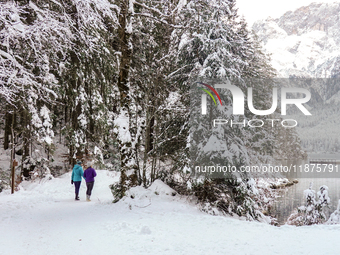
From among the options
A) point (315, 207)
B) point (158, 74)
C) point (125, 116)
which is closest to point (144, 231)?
point (125, 116)

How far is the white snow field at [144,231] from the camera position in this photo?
5.14 m

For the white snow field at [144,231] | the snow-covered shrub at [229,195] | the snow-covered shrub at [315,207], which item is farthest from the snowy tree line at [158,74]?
the snow-covered shrub at [315,207]

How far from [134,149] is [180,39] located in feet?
13.4

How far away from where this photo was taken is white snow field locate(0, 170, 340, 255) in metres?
5.14

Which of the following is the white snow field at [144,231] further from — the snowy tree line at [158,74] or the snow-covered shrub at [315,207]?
the snow-covered shrub at [315,207]

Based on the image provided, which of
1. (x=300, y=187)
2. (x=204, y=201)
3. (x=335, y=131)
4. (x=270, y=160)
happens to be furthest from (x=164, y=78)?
(x=335, y=131)

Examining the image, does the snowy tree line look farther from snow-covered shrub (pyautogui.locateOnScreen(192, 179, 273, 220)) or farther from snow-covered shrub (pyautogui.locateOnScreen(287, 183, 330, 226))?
snow-covered shrub (pyautogui.locateOnScreen(287, 183, 330, 226))

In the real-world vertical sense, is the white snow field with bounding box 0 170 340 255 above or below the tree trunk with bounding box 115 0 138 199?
below

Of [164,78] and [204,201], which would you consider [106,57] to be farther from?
[204,201]

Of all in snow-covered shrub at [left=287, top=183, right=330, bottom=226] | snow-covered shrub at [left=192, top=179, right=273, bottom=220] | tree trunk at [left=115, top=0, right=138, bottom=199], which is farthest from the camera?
snow-covered shrub at [left=287, top=183, right=330, bottom=226]

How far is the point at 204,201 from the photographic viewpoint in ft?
28.2

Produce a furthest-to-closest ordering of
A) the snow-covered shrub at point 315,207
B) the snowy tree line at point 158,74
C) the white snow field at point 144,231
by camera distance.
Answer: the snow-covered shrub at point 315,207, the snowy tree line at point 158,74, the white snow field at point 144,231

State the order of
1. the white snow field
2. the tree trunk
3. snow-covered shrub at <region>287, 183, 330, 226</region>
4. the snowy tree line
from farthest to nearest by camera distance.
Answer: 1. snow-covered shrub at <region>287, 183, 330, 226</region>
2. the tree trunk
3. the snowy tree line
4. the white snow field

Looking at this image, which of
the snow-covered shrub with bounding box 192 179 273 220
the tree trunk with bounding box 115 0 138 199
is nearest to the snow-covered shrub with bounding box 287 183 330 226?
the snow-covered shrub with bounding box 192 179 273 220
